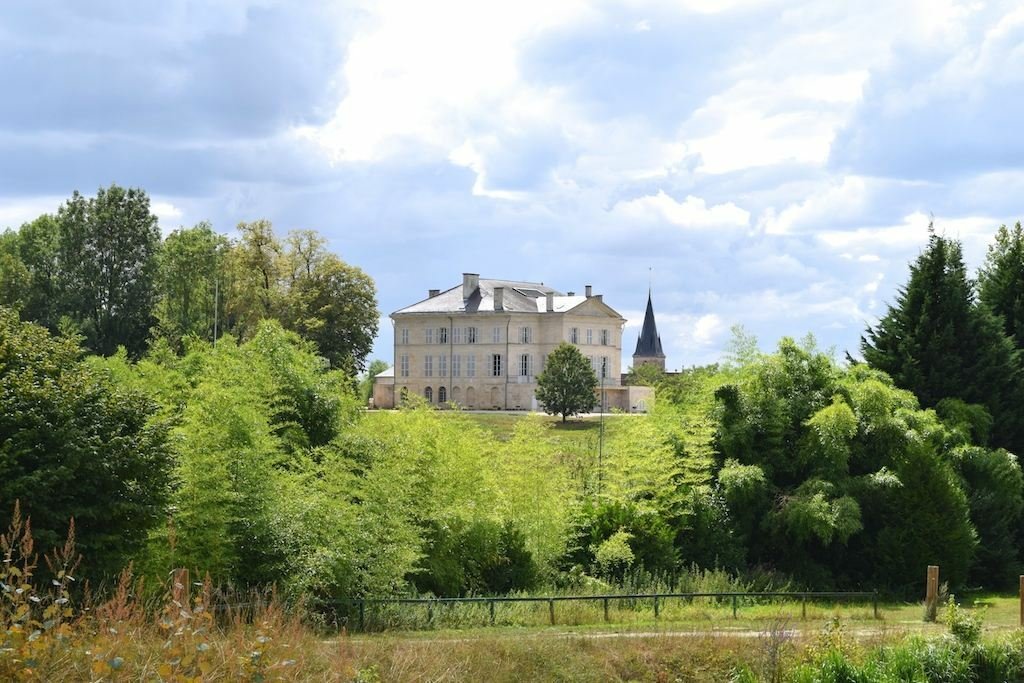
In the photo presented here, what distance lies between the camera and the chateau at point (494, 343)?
90.6 meters

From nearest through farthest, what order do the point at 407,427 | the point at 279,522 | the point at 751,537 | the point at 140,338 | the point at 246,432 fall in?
the point at 279,522 < the point at 246,432 < the point at 407,427 < the point at 751,537 < the point at 140,338

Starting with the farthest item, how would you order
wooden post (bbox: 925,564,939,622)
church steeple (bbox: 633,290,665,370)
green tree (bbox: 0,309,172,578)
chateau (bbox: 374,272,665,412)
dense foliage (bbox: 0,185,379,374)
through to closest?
1. church steeple (bbox: 633,290,665,370)
2. chateau (bbox: 374,272,665,412)
3. dense foliage (bbox: 0,185,379,374)
4. wooden post (bbox: 925,564,939,622)
5. green tree (bbox: 0,309,172,578)

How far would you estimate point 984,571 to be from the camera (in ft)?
102

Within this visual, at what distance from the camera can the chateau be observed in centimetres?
9062

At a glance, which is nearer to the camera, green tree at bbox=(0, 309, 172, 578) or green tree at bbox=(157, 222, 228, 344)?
green tree at bbox=(0, 309, 172, 578)

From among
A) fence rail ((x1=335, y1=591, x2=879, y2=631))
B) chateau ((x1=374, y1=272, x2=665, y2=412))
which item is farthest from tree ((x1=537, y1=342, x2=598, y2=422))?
fence rail ((x1=335, y1=591, x2=879, y2=631))

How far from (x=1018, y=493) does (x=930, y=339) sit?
482 centimetres

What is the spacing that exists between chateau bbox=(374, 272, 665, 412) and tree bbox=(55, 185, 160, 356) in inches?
1084

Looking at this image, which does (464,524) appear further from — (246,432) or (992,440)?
(992,440)

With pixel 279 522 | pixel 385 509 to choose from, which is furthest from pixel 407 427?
pixel 279 522

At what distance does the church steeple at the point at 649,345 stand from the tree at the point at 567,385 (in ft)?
168

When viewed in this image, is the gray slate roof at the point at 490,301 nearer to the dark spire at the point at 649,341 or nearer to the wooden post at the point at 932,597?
the dark spire at the point at 649,341

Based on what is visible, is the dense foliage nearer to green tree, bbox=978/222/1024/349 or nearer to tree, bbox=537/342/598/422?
tree, bbox=537/342/598/422

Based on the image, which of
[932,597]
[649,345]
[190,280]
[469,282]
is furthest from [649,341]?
[932,597]
